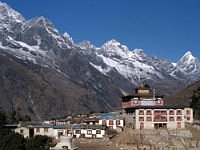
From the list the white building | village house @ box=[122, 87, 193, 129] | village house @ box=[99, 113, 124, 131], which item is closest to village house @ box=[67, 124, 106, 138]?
village house @ box=[99, 113, 124, 131]

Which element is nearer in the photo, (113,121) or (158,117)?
(158,117)

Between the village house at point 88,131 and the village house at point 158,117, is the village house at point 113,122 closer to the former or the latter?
the village house at point 158,117

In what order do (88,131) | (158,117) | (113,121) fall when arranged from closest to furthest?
(88,131)
(158,117)
(113,121)

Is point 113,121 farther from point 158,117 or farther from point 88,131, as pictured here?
point 158,117

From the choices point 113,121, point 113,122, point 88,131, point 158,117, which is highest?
point 158,117

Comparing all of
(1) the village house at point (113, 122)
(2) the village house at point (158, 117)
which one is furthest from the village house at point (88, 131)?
(2) the village house at point (158, 117)

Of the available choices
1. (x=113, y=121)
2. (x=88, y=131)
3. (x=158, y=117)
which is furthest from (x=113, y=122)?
(x=158, y=117)

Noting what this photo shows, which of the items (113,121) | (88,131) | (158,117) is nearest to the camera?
(88,131)

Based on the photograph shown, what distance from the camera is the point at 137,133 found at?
321 ft

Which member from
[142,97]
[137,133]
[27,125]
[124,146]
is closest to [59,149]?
[124,146]

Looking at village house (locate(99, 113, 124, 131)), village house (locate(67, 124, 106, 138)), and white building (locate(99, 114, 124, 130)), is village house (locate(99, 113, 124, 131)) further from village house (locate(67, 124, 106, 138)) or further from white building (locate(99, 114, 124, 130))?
village house (locate(67, 124, 106, 138))

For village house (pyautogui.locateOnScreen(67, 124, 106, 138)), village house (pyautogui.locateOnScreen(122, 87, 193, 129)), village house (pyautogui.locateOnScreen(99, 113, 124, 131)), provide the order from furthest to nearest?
1. village house (pyautogui.locateOnScreen(99, 113, 124, 131))
2. village house (pyautogui.locateOnScreen(122, 87, 193, 129))
3. village house (pyautogui.locateOnScreen(67, 124, 106, 138))

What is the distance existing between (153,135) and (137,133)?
329 centimetres

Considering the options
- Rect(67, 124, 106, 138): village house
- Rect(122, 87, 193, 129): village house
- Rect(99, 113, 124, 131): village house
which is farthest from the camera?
Rect(99, 113, 124, 131): village house
